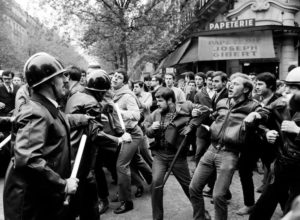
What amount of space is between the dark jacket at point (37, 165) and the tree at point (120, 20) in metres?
14.4

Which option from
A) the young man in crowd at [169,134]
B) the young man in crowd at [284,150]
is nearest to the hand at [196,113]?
the young man in crowd at [169,134]

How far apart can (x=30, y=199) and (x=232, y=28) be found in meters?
13.6

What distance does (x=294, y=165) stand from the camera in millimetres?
3395

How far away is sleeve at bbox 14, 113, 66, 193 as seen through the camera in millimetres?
2449

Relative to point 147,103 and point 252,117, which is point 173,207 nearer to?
point 252,117

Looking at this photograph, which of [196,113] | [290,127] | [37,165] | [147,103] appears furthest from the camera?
[147,103]

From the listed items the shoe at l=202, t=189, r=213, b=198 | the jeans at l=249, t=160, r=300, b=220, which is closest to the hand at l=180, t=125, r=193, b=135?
the jeans at l=249, t=160, r=300, b=220

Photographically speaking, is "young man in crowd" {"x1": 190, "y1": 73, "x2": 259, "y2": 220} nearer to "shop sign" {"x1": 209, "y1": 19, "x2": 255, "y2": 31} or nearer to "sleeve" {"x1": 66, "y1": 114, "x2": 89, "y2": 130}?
"sleeve" {"x1": 66, "y1": 114, "x2": 89, "y2": 130}

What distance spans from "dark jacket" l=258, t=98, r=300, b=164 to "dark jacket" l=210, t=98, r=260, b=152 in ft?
0.97

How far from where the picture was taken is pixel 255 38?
49.2ft

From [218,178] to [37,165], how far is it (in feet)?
7.41

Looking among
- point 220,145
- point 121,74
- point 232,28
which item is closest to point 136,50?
point 232,28

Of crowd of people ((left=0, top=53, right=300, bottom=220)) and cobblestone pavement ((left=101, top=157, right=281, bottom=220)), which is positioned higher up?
crowd of people ((left=0, top=53, right=300, bottom=220))

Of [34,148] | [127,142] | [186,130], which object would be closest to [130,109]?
[127,142]
